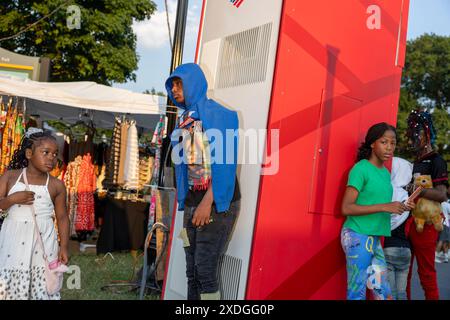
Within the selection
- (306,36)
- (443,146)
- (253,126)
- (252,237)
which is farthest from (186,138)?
(443,146)

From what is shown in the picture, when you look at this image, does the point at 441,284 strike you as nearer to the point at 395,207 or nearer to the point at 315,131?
the point at 395,207

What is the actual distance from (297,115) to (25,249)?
2101 millimetres

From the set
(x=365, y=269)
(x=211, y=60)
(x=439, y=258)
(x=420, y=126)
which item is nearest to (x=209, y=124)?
(x=211, y=60)

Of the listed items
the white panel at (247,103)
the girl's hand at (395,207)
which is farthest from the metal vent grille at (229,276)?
the girl's hand at (395,207)

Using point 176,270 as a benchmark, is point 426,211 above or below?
above

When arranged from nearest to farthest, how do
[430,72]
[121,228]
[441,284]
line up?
[441,284] < [121,228] < [430,72]

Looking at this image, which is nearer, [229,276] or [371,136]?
[229,276]

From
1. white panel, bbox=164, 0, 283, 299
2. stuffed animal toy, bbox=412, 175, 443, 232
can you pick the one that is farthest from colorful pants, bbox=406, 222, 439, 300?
white panel, bbox=164, 0, 283, 299

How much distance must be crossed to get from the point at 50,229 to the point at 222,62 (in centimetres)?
182

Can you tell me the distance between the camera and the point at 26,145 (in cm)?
411

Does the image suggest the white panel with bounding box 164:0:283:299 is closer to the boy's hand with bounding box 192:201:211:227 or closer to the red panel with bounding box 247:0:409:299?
the red panel with bounding box 247:0:409:299

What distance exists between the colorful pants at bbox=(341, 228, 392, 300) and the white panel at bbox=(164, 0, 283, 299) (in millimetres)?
743

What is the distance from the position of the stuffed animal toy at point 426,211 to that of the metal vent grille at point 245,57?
1654mm
